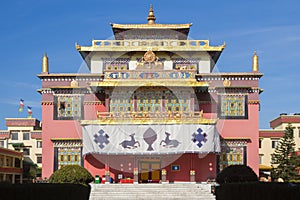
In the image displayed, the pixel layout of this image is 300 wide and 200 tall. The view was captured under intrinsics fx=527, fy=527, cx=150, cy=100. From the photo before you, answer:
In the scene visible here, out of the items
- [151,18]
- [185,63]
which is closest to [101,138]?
[185,63]

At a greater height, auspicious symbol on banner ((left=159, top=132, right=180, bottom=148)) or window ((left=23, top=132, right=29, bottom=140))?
window ((left=23, top=132, right=29, bottom=140))

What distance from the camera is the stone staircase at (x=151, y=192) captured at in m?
24.3

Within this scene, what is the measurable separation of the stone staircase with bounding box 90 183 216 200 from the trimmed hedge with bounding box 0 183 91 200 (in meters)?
6.57

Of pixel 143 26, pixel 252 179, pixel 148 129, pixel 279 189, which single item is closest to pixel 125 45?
pixel 143 26

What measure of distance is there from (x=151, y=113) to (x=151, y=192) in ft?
19.8

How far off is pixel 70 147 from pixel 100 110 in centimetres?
277

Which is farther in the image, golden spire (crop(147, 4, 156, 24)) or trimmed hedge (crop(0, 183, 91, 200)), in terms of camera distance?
golden spire (crop(147, 4, 156, 24))

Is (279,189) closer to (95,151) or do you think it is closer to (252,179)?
(252,179)

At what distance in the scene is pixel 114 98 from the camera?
30.2m

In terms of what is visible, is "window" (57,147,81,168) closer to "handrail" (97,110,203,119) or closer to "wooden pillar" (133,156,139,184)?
"handrail" (97,110,203,119)

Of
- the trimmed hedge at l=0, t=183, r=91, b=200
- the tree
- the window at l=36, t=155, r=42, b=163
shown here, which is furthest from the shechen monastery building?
the window at l=36, t=155, r=42, b=163

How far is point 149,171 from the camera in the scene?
29641 millimetres

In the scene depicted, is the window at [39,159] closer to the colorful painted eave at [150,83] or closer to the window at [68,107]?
the window at [68,107]

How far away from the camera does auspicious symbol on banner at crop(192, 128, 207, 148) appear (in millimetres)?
28172
